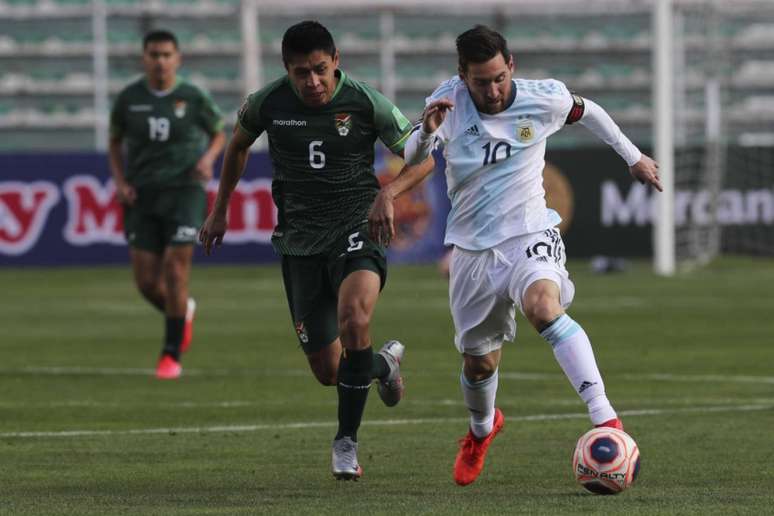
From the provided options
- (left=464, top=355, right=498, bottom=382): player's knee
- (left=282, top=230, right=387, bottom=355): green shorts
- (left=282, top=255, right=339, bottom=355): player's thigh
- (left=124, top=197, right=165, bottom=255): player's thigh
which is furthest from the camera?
(left=124, top=197, right=165, bottom=255): player's thigh

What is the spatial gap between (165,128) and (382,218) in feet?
20.4

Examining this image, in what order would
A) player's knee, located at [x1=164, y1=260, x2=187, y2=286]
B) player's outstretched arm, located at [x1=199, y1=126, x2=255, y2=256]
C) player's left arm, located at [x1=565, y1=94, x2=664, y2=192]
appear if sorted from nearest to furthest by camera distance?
player's left arm, located at [x1=565, y1=94, x2=664, y2=192] < player's outstretched arm, located at [x1=199, y1=126, x2=255, y2=256] < player's knee, located at [x1=164, y1=260, x2=187, y2=286]

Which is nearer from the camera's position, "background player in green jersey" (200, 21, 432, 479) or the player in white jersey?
the player in white jersey

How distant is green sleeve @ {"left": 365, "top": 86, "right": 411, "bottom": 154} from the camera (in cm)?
850

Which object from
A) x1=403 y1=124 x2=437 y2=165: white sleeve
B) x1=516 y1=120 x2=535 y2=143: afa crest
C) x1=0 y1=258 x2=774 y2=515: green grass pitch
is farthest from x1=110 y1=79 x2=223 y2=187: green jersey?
x1=516 y1=120 x2=535 y2=143: afa crest

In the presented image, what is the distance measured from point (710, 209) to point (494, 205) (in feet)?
65.1

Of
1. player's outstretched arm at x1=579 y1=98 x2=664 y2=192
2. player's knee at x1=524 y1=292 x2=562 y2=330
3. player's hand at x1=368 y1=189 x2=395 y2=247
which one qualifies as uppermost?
player's outstretched arm at x1=579 y1=98 x2=664 y2=192

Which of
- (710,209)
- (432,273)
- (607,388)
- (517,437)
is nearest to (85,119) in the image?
(432,273)

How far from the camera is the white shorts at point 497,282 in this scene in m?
7.66

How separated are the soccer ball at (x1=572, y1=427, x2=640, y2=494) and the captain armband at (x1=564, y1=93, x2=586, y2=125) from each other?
1.67 meters

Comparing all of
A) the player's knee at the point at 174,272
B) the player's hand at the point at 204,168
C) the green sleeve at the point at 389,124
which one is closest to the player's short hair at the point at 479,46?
the green sleeve at the point at 389,124

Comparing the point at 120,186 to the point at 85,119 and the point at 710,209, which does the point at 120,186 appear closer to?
the point at 710,209

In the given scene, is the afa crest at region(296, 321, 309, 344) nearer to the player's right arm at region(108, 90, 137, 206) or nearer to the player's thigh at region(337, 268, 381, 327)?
the player's thigh at region(337, 268, 381, 327)

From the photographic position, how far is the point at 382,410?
10859 mm
